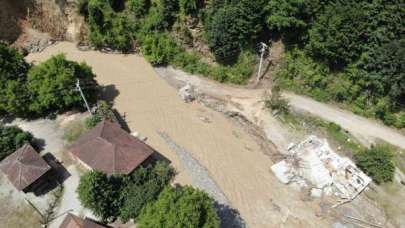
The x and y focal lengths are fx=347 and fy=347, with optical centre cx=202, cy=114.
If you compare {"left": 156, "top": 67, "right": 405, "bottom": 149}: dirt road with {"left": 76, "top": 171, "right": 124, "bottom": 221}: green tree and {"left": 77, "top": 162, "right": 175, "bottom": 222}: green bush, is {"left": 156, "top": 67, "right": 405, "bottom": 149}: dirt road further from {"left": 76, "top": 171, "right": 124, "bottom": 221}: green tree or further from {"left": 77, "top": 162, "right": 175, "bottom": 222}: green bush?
{"left": 76, "top": 171, "right": 124, "bottom": 221}: green tree

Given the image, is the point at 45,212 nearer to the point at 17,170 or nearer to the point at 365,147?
the point at 17,170

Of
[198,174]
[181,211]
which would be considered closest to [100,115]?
[198,174]

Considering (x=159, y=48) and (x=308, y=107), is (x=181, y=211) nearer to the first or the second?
(x=308, y=107)

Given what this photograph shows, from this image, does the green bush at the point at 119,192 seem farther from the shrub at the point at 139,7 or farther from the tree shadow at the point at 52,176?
the shrub at the point at 139,7

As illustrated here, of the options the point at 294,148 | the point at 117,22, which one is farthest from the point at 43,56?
the point at 294,148

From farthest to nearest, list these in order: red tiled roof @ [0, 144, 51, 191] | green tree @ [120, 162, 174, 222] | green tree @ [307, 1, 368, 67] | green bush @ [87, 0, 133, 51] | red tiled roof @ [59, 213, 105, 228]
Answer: green bush @ [87, 0, 133, 51], green tree @ [307, 1, 368, 67], red tiled roof @ [0, 144, 51, 191], green tree @ [120, 162, 174, 222], red tiled roof @ [59, 213, 105, 228]

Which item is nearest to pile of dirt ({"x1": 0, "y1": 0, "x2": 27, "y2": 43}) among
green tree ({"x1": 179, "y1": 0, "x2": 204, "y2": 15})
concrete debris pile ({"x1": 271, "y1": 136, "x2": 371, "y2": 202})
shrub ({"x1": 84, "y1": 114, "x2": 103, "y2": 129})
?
shrub ({"x1": 84, "y1": 114, "x2": 103, "y2": 129})

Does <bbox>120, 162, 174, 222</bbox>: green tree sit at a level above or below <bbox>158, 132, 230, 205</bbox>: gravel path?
above
